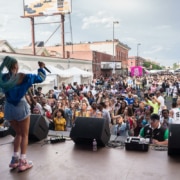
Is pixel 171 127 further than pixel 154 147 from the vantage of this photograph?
No

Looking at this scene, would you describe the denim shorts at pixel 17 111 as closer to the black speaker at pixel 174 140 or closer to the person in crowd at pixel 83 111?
the black speaker at pixel 174 140

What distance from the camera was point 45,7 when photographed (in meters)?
25.7

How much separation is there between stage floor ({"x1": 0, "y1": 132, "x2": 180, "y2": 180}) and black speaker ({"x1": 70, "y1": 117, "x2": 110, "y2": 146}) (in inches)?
5.8

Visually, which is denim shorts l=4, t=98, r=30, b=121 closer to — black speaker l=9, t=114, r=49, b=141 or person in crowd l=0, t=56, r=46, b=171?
person in crowd l=0, t=56, r=46, b=171

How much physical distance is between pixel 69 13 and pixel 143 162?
928 inches

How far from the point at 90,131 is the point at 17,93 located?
1678mm

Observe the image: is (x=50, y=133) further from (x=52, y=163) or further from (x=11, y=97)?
(x=11, y=97)

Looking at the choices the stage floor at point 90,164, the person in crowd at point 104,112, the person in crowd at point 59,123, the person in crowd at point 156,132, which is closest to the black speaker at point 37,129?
the stage floor at point 90,164

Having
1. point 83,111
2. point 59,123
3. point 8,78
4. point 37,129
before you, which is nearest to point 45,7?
point 83,111

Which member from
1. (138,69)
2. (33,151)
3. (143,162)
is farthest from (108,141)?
(138,69)

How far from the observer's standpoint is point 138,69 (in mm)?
21469

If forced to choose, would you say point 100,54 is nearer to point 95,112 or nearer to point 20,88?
point 95,112

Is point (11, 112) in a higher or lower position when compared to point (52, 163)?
higher

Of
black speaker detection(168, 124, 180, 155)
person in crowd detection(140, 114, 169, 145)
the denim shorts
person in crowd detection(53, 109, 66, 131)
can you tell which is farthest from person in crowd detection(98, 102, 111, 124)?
the denim shorts
